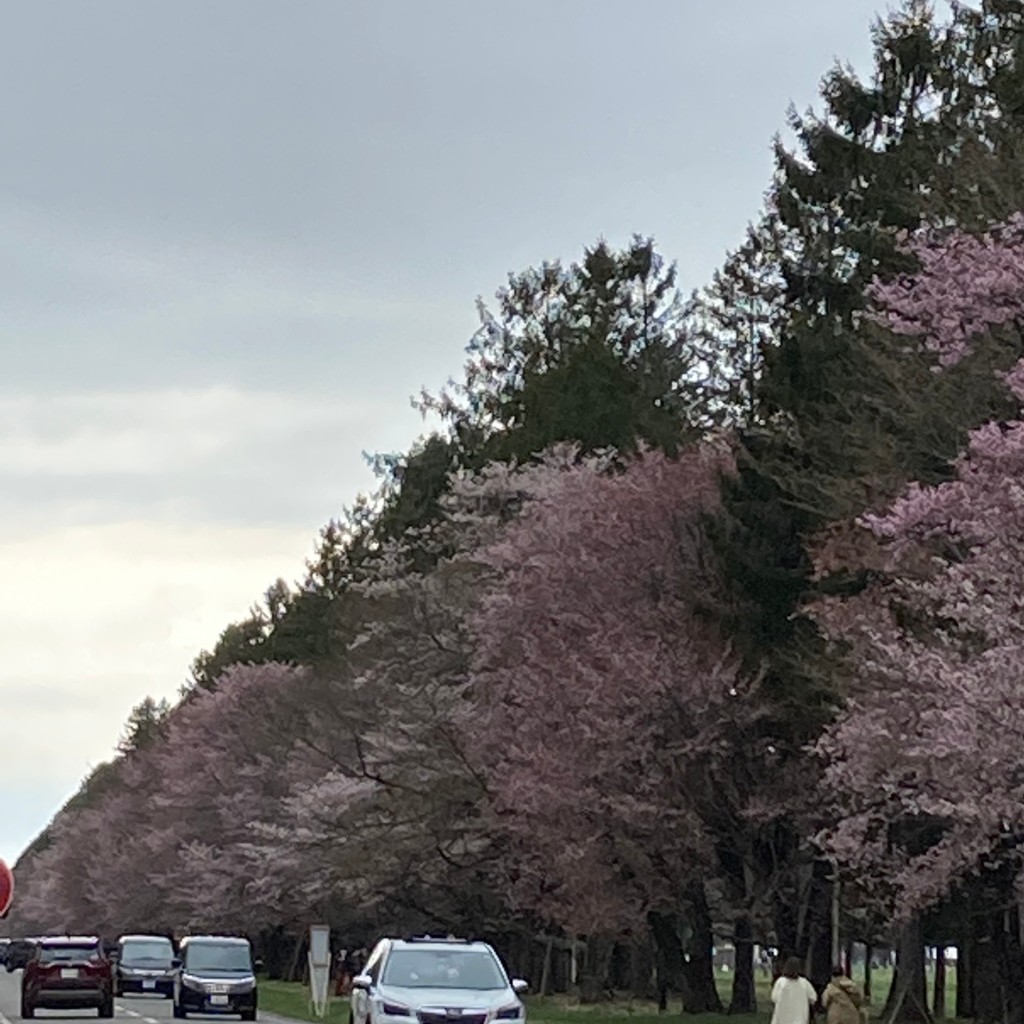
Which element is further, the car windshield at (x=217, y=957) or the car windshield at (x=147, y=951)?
the car windshield at (x=147, y=951)

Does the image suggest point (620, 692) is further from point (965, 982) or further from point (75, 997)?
point (965, 982)

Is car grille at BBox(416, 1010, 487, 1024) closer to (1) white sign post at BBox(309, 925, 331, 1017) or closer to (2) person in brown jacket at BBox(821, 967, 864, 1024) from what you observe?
(2) person in brown jacket at BBox(821, 967, 864, 1024)

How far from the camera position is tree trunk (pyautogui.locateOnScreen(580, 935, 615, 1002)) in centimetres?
6388

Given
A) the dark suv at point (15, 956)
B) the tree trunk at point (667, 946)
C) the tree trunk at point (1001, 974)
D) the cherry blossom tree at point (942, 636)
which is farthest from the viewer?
the dark suv at point (15, 956)

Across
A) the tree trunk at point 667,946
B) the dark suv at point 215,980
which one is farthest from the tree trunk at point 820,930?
the dark suv at point 215,980

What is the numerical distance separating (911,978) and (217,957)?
1448cm

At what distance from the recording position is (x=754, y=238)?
5766 cm

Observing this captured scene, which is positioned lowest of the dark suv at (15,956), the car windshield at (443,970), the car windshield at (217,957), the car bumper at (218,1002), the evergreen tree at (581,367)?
the car bumper at (218,1002)

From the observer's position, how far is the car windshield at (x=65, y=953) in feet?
162

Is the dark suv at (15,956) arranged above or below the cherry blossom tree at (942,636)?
below

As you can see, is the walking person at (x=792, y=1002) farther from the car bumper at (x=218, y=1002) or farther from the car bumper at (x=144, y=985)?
the car bumper at (x=144, y=985)

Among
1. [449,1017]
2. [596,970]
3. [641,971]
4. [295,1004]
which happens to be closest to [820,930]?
[596,970]

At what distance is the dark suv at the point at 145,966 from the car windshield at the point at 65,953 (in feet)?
38.8

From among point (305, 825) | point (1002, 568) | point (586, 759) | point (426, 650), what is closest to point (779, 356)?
point (586, 759)
